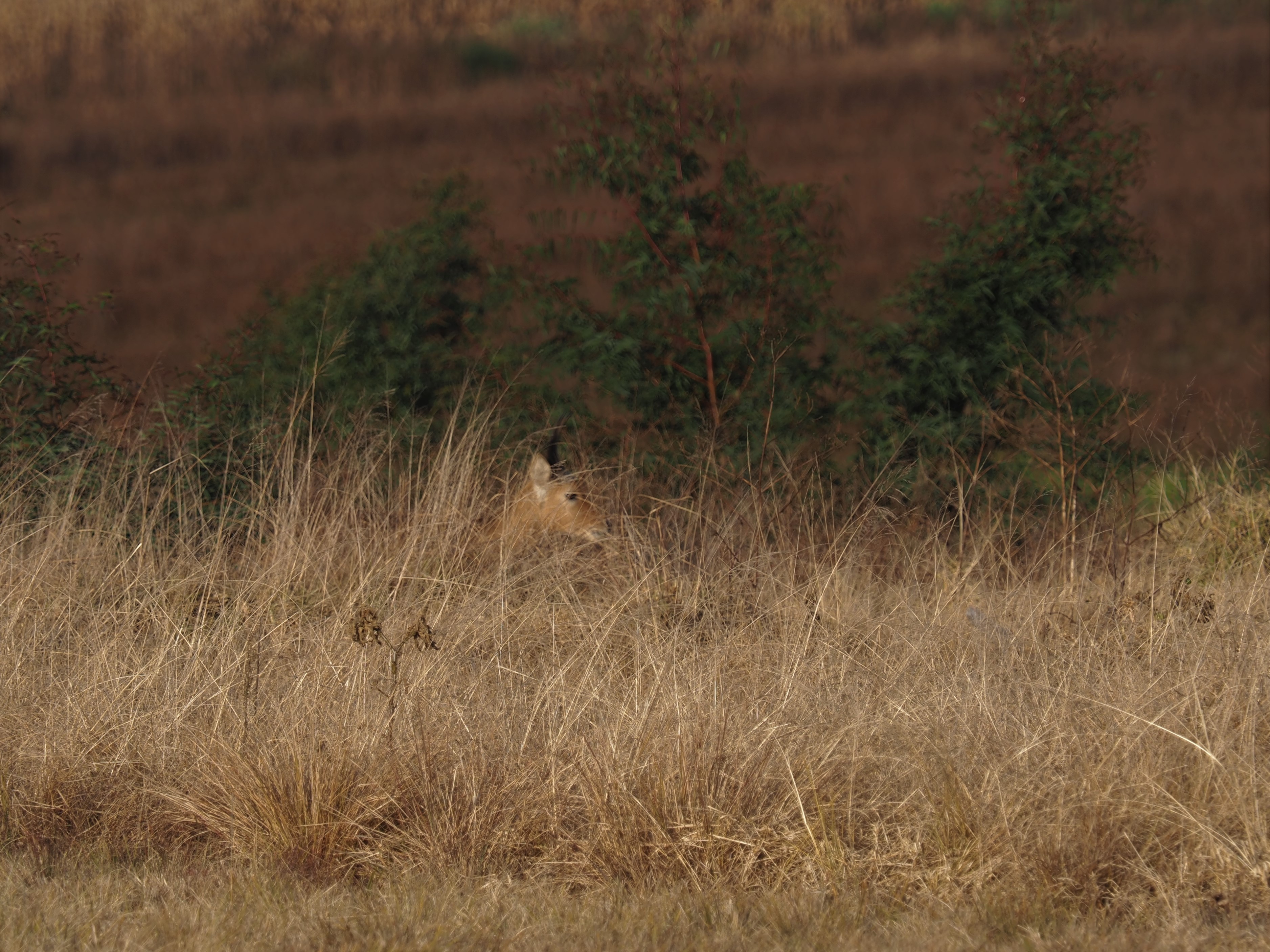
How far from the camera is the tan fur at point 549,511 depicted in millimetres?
6059

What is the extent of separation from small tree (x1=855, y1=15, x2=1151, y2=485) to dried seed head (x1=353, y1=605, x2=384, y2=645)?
3.80 meters

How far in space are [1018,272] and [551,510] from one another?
10.2ft

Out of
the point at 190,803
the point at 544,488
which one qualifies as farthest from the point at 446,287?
the point at 190,803

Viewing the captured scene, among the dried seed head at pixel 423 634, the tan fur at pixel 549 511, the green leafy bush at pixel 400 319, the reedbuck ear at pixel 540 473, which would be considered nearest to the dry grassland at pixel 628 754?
the dried seed head at pixel 423 634

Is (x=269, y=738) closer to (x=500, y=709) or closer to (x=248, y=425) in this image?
(x=500, y=709)

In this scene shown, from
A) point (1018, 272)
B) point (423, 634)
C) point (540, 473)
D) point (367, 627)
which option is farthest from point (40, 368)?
point (1018, 272)

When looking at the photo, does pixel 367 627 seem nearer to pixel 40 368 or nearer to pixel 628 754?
pixel 628 754

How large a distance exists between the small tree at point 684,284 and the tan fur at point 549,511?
112 cm

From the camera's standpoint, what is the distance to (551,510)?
6.32 m

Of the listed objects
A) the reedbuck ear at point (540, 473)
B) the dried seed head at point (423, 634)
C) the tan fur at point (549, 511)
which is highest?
the dried seed head at point (423, 634)

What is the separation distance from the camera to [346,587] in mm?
5508

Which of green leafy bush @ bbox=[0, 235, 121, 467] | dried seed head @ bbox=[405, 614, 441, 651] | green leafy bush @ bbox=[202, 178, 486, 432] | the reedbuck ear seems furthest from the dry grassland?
green leafy bush @ bbox=[202, 178, 486, 432]

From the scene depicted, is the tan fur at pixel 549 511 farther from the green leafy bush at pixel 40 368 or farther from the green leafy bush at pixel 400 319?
the green leafy bush at pixel 40 368

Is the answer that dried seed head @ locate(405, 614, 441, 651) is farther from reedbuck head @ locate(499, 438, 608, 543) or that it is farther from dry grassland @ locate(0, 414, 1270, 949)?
reedbuck head @ locate(499, 438, 608, 543)
